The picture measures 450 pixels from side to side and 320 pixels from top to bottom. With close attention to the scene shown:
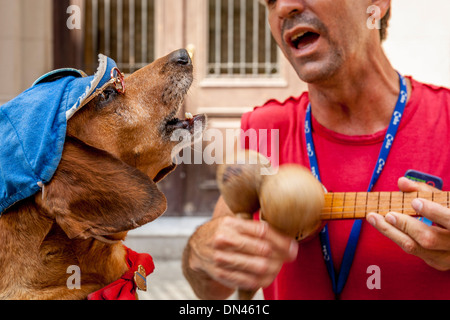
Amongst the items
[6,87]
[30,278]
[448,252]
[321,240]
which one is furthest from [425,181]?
[6,87]

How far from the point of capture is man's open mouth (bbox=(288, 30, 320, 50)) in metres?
1.43

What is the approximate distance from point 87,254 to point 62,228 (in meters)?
0.13

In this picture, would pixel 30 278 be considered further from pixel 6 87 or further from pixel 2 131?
pixel 6 87

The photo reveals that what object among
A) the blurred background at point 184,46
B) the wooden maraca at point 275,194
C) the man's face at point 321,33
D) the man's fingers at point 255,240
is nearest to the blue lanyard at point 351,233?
the man's face at point 321,33

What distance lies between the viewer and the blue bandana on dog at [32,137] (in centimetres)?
117

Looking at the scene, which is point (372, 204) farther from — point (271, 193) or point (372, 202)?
point (271, 193)

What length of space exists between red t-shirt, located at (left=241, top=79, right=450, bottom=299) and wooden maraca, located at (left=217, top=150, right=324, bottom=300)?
437mm

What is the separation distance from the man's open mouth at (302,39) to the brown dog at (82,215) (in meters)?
0.49

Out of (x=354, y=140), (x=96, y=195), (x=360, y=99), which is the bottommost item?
(x=96, y=195)

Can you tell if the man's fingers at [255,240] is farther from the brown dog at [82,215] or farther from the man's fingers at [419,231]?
the brown dog at [82,215]

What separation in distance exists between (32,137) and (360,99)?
36.0 inches

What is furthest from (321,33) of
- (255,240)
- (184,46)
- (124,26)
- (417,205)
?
(124,26)

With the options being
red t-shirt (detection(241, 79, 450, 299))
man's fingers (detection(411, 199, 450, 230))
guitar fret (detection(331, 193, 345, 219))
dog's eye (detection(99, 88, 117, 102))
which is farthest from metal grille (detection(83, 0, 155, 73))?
man's fingers (detection(411, 199, 450, 230))

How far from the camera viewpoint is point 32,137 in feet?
3.84
